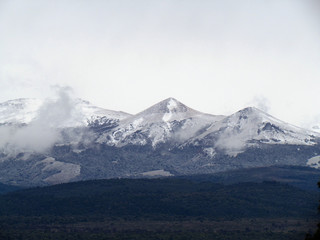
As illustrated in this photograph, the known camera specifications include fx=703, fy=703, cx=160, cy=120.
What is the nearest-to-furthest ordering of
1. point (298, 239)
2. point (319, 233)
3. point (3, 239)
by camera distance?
point (319, 233), point (298, 239), point (3, 239)

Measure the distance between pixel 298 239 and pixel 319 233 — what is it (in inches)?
3881

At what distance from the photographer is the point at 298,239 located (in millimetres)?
187500

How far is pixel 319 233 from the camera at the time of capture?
91.8 m

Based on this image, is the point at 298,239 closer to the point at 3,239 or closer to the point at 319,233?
the point at 3,239

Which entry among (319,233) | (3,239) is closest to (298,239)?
(3,239)

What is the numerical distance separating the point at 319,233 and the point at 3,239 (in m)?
128

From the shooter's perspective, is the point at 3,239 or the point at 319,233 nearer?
the point at 319,233

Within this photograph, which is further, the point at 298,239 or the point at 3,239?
the point at 3,239

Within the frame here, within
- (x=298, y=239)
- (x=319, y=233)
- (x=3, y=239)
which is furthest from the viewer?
(x=3, y=239)

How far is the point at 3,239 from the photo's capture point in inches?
7864

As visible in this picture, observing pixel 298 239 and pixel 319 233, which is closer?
pixel 319 233

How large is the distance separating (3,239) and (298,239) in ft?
270
